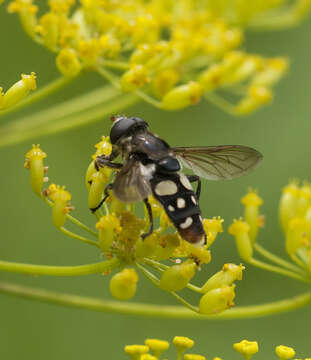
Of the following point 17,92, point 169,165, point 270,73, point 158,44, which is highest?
point 270,73

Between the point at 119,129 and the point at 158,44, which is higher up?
the point at 158,44

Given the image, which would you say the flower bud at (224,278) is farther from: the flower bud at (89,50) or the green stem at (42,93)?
the flower bud at (89,50)

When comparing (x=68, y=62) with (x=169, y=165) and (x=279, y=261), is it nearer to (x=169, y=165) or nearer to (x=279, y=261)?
(x=169, y=165)

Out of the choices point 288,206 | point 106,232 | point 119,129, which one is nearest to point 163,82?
point 119,129

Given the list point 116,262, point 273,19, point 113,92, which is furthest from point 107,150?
point 273,19

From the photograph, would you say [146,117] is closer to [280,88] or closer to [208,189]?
[208,189]

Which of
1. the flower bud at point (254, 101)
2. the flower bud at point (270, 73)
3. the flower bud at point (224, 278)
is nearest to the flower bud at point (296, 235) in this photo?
the flower bud at point (224, 278)

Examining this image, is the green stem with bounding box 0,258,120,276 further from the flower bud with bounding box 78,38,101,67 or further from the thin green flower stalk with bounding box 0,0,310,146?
the flower bud with bounding box 78,38,101,67
